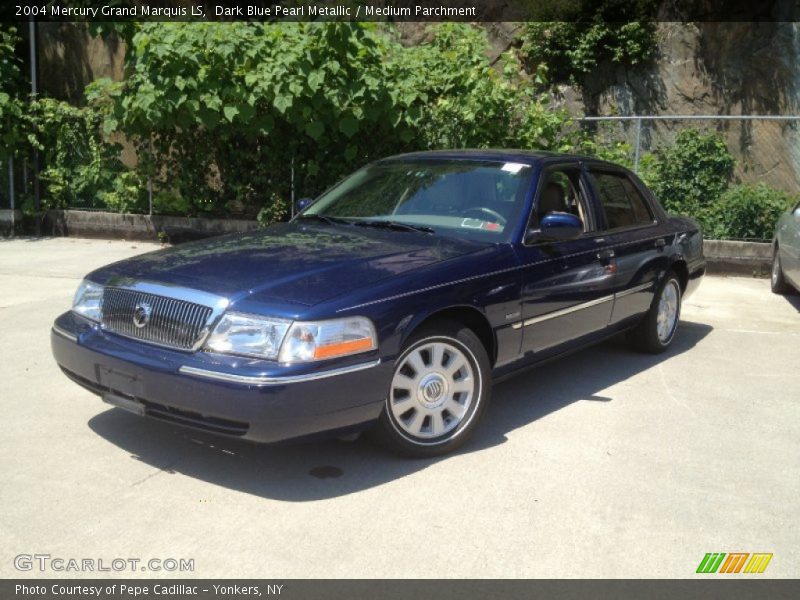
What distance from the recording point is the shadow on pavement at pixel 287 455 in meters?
4.16

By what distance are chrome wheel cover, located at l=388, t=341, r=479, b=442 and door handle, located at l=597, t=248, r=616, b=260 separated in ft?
5.22

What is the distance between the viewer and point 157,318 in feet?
13.7

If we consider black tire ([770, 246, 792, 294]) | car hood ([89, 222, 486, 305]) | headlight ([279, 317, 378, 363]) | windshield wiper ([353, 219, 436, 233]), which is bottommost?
black tire ([770, 246, 792, 294])

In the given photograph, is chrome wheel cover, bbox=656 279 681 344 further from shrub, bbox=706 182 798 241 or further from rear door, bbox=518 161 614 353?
shrub, bbox=706 182 798 241

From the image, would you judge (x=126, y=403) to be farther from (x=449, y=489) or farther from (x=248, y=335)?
(x=449, y=489)

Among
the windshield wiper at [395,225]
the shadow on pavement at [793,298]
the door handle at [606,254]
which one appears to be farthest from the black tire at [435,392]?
the shadow on pavement at [793,298]

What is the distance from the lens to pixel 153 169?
1267 centimetres

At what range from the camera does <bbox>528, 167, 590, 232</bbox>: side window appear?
5430 millimetres

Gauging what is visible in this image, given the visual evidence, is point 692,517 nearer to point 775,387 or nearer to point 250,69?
point 775,387

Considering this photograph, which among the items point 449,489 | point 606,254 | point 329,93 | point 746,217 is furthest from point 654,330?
point 329,93

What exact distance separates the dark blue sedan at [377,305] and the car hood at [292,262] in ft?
0.05

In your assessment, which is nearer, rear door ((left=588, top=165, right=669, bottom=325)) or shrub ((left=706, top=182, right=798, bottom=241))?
rear door ((left=588, top=165, right=669, bottom=325))

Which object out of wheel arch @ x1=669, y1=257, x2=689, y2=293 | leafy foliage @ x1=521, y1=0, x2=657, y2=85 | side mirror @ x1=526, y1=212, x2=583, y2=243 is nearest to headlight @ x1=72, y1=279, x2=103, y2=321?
side mirror @ x1=526, y1=212, x2=583, y2=243

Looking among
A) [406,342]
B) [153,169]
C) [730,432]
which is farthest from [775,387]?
Answer: [153,169]
